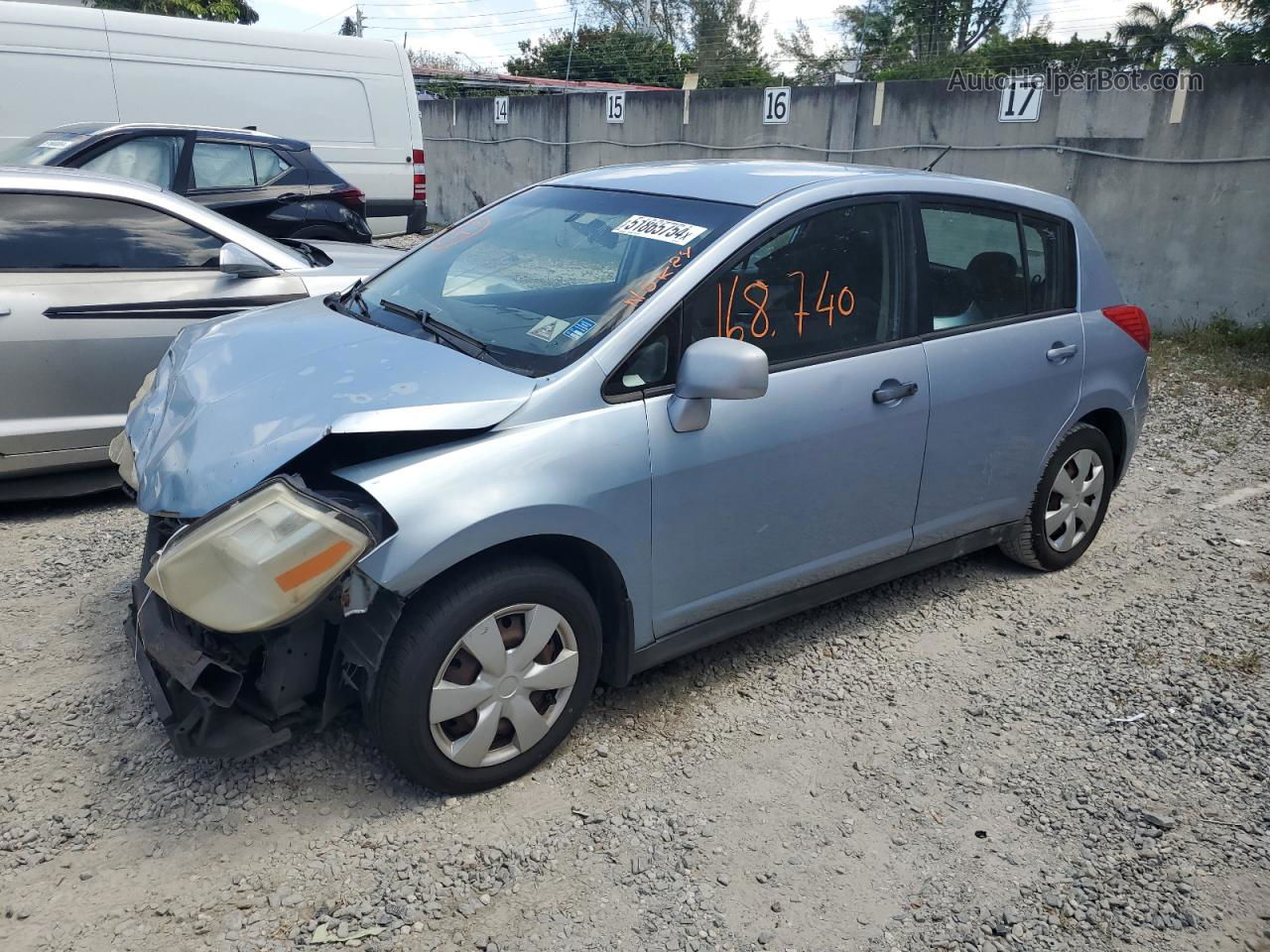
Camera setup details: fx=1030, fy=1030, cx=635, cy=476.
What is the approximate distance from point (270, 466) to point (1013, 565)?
3463mm

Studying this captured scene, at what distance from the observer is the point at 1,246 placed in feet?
15.2

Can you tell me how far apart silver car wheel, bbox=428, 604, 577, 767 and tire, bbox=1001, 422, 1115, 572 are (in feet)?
7.85

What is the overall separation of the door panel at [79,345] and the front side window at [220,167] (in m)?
3.66

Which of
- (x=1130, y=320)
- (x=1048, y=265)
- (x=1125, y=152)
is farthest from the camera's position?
(x=1125, y=152)

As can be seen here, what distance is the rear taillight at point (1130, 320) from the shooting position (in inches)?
177

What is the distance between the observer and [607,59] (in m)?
34.8

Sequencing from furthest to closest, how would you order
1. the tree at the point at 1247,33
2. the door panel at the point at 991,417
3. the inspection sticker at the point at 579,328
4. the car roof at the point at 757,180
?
the tree at the point at 1247,33, the door panel at the point at 991,417, the car roof at the point at 757,180, the inspection sticker at the point at 579,328

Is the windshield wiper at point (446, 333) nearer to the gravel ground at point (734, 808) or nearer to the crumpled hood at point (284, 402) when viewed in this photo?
the crumpled hood at point (284, 402)

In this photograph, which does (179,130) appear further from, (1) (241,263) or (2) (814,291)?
(2) (814,291)

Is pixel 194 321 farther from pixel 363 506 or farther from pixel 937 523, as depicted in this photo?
pixel 937 523

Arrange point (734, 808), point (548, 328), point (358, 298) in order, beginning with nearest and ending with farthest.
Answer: point (734, 808) < point (548, 328) < point (358, 298)

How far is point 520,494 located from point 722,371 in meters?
0.67

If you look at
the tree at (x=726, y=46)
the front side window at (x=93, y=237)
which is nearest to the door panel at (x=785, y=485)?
the front side window at (x=93, y=237)

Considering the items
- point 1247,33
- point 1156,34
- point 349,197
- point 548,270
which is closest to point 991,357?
point 548,270
